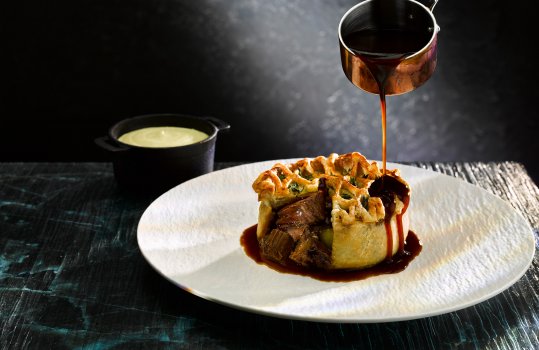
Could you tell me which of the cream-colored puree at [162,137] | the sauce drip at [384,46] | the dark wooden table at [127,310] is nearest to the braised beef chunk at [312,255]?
the dark wooden table at [127,310]

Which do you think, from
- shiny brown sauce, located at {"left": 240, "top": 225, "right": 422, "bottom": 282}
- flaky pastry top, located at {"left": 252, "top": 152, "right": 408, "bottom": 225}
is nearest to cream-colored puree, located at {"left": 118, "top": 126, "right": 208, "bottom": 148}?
flaky pastry top, located at {"left": 252, "top": 152, "right": 408, "bottom": 225}

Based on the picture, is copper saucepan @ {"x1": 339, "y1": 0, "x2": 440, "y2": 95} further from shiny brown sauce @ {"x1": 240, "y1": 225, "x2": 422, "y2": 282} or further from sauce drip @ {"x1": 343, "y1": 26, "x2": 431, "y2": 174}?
shiny brown sauce @ {"x1": 240, "y1": 225, "x2": 422, "y2": 282}

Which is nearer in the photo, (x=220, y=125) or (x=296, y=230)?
(x=296, y=230)

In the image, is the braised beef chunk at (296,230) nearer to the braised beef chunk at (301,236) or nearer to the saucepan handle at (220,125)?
the braised beef chunk at (301,236)

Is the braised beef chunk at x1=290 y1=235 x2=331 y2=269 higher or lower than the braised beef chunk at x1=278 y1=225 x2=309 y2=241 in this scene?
lower

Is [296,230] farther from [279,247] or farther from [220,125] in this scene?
[220,125]

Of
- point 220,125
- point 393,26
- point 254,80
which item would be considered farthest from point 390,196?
point 254,80
